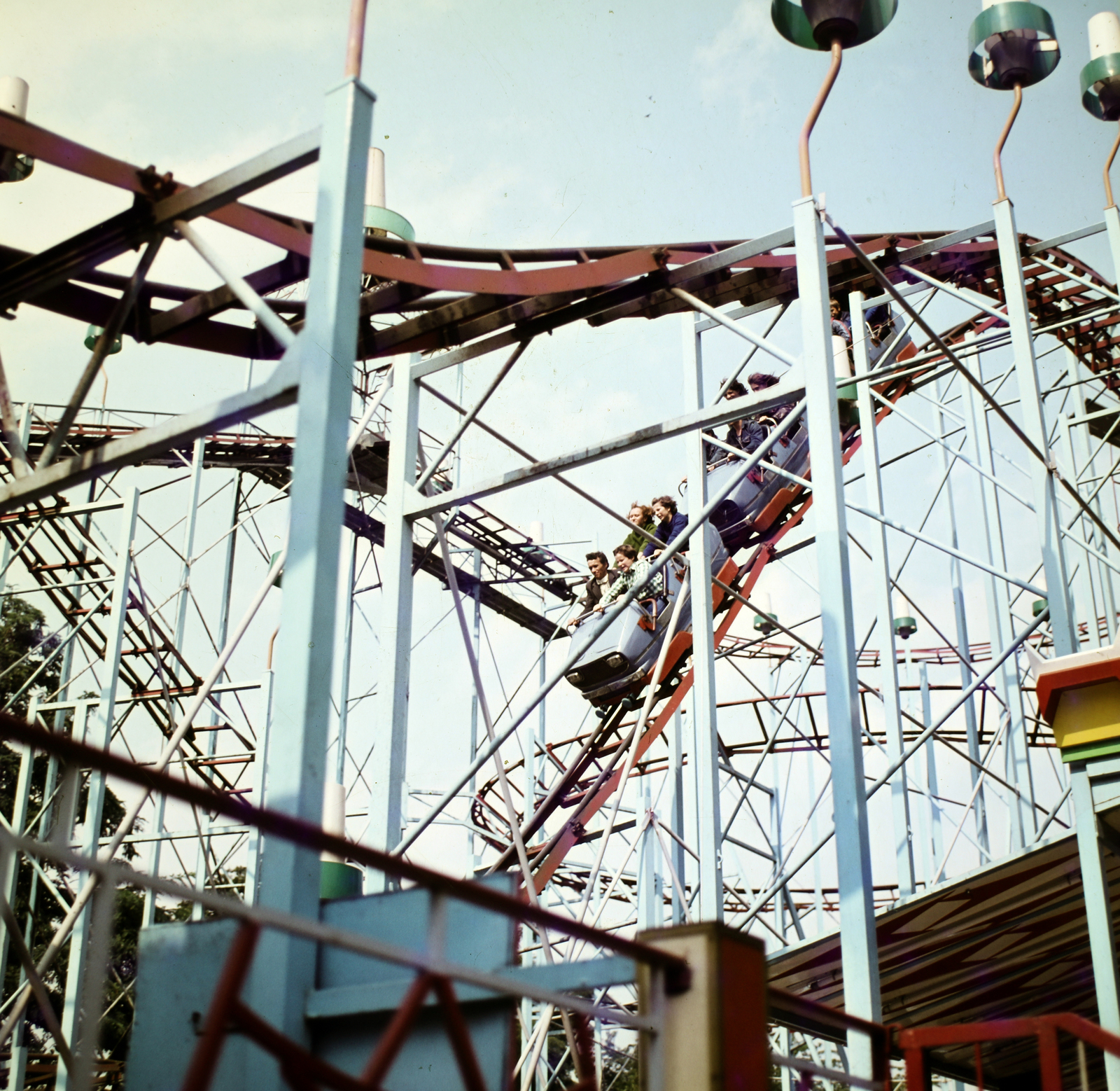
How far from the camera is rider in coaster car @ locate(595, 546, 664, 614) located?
1280 cm

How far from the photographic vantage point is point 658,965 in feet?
11.7

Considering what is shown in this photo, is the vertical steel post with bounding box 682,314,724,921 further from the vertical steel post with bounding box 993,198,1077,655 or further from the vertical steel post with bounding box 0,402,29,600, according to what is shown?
the vertical steel post with bounding box 0,402,29,600

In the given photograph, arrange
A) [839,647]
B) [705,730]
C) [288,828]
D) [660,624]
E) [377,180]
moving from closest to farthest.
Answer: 1. [288,828]
2. [839,647]
3. [377,180]
4. [705,730]
5. [660,624]

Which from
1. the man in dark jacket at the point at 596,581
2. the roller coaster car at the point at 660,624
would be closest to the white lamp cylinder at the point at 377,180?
the roller coaster car at the point at 660,624

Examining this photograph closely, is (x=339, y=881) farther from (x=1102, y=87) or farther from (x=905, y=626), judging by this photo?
(x=905, y=626)

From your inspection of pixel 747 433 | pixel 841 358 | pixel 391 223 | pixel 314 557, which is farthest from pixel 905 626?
pixel 314 557

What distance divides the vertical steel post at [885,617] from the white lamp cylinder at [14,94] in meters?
7.09

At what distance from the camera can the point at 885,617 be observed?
11.3 metres

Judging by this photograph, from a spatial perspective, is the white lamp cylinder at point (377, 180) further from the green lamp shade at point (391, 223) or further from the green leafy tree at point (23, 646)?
the green leafy tree at point (23, 646)

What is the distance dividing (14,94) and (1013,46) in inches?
276

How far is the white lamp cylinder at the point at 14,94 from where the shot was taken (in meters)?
8.19

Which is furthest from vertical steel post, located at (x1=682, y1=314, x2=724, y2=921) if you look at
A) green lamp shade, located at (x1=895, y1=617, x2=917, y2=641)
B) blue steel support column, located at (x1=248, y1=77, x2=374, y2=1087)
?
green lamp shade, located at (x1=895, y1=617, x2=917, y2=641)

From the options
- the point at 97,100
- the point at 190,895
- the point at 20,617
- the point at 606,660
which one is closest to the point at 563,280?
the point at 606,660

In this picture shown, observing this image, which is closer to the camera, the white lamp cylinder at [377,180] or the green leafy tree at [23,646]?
the white lamp cylinder at [377,180]
